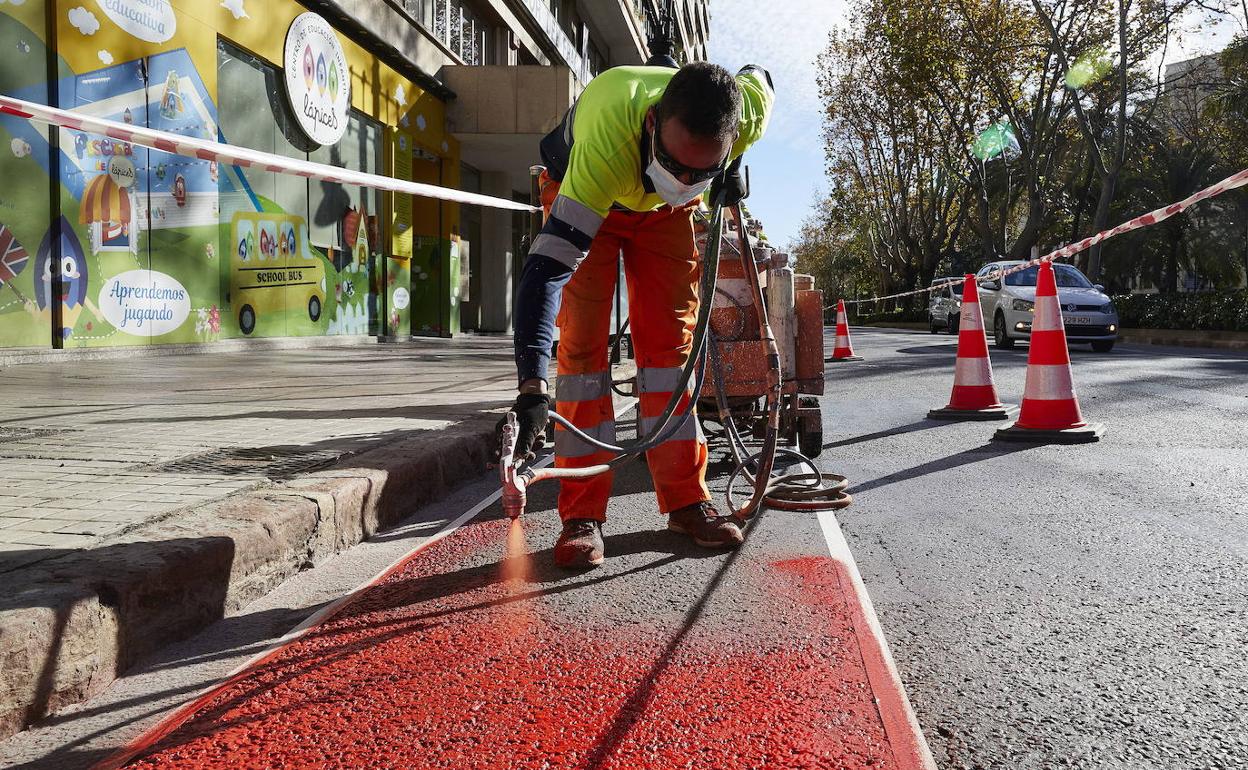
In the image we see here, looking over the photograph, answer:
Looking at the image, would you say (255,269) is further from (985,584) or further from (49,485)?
(985,584)

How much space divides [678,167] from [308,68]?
1253 cm

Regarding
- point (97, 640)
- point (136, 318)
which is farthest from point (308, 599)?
point (136, 318)

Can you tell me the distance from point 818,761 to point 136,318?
10.2m

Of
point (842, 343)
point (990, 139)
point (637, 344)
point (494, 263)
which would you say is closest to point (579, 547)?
point (637, 344)

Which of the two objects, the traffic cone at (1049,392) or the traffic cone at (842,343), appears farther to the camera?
the traffic cone at (842,343)

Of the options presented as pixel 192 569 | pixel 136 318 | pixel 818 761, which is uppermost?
pixel 136 318

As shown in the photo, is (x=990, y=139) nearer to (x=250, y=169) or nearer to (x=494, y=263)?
(x=494, y=263)

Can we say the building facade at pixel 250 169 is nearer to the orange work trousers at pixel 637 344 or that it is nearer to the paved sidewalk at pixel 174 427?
the paved sidewalk at pixel 174 427

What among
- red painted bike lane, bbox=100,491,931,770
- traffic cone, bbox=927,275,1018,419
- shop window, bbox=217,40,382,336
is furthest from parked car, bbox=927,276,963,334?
red painted bike lane, bbox=100,491,931,770

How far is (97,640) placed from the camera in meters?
2.24

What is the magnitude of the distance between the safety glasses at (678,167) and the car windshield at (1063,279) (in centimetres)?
1606

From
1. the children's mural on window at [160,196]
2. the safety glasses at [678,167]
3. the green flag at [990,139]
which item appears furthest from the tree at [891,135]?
the safety glasses at [678,167]

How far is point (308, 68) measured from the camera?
13.8m

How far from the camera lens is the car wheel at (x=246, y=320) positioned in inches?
482
